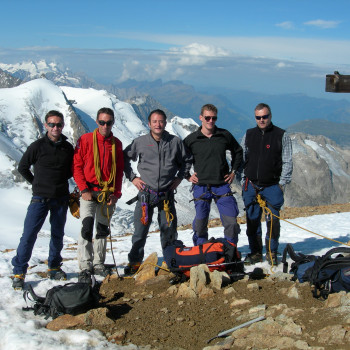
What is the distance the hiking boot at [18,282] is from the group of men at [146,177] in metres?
0.02

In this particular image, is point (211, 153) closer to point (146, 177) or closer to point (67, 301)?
point (146, 177)

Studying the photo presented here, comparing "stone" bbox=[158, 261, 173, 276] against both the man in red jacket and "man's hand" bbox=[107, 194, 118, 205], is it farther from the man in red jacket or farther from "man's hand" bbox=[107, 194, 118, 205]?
"man's hand" bbox=[107, 194, 118, 205]

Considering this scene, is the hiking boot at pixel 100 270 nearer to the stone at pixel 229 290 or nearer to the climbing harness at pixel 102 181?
the climbing harness at pixel 102 181

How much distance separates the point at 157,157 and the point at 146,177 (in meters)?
0.54

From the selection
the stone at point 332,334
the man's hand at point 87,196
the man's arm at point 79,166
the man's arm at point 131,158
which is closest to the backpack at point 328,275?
the stone at point 332,334

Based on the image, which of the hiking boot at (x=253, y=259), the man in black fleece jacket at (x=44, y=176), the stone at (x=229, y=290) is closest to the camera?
the stone at (x=229, y=290)

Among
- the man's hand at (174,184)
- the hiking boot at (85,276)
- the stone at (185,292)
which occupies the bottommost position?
the hiking boot at (85,276)

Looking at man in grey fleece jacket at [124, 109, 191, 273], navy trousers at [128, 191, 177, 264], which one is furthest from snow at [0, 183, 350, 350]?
man in grey fleece jacket at [124, 109, 191, 273]

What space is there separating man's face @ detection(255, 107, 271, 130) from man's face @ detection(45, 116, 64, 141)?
166 inches

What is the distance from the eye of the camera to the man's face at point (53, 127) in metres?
8.01

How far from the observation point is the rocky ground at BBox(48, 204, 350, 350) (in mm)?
5104

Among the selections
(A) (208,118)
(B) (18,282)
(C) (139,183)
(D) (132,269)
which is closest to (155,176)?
(C) (139,183)

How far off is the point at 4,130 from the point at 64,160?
19006 centimetres

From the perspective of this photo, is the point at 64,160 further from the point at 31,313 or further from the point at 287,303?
the point at 287,303
